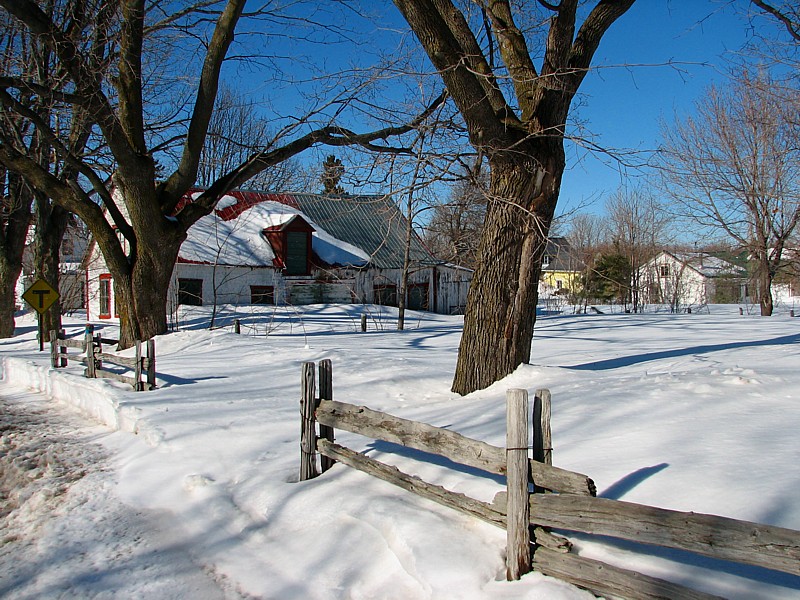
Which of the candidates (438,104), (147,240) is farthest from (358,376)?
(147,240)

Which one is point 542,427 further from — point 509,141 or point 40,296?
point 40,296

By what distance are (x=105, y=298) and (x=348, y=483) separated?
3039cm

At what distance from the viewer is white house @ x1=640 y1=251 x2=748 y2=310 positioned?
52.7 metres

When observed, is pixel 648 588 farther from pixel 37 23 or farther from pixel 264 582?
pixel 37 23

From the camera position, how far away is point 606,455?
512cm

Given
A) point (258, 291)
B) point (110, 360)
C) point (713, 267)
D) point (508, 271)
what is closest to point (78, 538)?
point (508, 271)

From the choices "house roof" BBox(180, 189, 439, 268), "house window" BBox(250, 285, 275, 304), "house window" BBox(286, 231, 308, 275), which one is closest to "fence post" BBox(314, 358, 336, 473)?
"house roof" BBox(180, 189, 439, 268)

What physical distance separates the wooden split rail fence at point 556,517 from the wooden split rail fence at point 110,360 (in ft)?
20.2

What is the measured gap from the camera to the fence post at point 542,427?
13.1 ft

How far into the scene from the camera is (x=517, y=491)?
388cm

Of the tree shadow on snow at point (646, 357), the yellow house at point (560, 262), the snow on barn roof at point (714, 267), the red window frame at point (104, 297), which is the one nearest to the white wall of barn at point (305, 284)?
the red window frame at point (104, 297)

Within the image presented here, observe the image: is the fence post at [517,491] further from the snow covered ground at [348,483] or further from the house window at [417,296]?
the house window at [417,296]

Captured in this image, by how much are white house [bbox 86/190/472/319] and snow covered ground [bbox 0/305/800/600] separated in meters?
19.0

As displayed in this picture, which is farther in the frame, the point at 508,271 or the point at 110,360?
the point at 110,360
